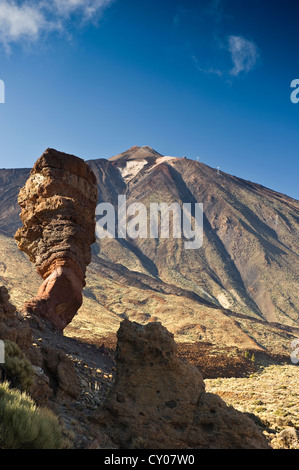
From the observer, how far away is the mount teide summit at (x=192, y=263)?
171ft

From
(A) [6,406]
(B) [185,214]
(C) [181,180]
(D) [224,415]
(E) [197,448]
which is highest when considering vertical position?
(C) [181,180]

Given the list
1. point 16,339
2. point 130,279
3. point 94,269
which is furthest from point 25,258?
point 16,339

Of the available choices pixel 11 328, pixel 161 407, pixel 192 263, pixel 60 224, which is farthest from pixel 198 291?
pixel 161 407

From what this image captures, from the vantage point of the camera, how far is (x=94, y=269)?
81.3 meters

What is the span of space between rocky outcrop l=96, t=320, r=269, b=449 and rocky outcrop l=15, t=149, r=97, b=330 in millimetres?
11436

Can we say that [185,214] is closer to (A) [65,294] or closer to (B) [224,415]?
(A) [65,294]

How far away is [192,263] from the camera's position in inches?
3994

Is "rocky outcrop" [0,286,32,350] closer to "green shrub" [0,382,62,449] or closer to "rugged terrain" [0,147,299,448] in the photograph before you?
"rugged terrain" [0,147,299,448]

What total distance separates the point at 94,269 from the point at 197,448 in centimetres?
7690

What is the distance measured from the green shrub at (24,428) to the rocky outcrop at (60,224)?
44.0ft

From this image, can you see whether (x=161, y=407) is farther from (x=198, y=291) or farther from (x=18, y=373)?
(x=198, y=291)

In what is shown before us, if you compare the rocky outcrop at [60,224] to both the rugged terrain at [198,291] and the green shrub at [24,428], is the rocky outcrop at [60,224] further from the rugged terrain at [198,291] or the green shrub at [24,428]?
the green shrub at [24,428]

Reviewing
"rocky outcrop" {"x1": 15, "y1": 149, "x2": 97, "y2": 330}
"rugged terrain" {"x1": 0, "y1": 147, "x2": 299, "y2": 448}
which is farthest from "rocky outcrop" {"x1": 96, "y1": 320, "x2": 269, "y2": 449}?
"rocky outcrop" {"x1": 15, "y1": 149, "x2": 97, "y2": 330}

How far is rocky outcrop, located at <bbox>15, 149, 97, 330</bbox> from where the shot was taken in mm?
18422
